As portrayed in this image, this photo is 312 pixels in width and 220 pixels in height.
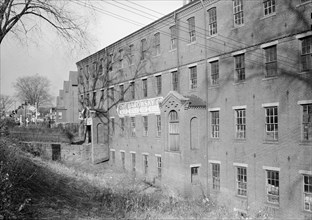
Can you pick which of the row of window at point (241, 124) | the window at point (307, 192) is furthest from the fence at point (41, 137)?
the window at point (307, 192)

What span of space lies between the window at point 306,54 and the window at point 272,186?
219 inches

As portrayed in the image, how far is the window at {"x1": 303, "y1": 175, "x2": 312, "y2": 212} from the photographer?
1363 centimetres

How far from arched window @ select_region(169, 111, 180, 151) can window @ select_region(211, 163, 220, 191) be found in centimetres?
283

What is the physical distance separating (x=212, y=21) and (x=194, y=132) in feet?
24.5

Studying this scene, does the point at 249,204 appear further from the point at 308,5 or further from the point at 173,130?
the point at 308,5

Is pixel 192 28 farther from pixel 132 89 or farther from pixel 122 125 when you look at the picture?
pixel 122 125

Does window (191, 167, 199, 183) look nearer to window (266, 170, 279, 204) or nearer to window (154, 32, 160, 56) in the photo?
window (266, 170, 279, 204)

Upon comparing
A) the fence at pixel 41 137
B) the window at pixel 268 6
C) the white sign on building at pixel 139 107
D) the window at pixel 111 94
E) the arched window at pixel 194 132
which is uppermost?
the window at pixel 268 6

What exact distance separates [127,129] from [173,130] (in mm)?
9531

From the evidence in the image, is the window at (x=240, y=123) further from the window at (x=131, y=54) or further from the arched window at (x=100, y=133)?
the arched window at (x=100, y=133)

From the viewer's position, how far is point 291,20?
47.3 ft

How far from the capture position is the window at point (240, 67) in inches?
678

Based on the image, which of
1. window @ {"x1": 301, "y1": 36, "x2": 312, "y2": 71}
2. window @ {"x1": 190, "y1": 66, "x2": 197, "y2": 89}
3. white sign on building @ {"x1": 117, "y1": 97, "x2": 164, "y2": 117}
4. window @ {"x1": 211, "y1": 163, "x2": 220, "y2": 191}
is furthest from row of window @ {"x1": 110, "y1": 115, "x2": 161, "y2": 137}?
window @ {"x1": 301, "y1": 36, "x2": 312, "y2": 71}

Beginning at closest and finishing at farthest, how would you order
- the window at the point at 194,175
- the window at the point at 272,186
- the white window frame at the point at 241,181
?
1. the window at the point at 272,186
2. the white window frame at the point at 241,181
3. the window at the point at 194,175
